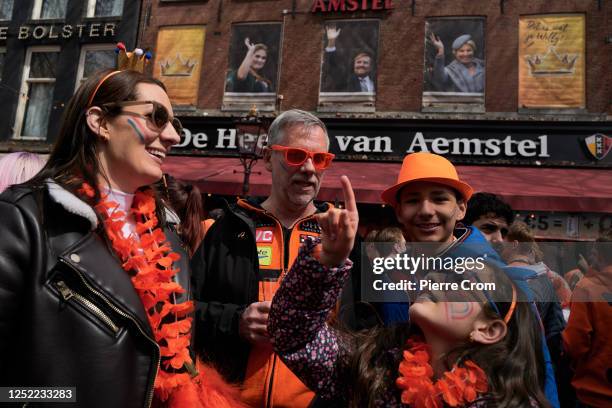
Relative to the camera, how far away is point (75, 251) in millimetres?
1293

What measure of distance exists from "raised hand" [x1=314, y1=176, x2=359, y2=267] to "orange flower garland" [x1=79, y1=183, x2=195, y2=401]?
24.5 inches

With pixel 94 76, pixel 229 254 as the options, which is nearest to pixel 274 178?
pixel 229 254

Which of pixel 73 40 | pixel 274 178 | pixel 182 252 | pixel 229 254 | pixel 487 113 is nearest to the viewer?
pixel 182 252

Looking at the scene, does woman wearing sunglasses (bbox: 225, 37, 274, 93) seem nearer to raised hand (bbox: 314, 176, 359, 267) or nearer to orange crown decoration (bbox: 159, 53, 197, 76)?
orange crown decoration (bbox: 159, 53, 197, 76)

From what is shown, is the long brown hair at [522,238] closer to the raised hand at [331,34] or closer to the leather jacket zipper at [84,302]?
the leather jacket zipper at [84,302]

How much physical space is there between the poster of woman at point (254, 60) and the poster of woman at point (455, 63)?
3521 millimetres

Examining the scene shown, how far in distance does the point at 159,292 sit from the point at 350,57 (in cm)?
957

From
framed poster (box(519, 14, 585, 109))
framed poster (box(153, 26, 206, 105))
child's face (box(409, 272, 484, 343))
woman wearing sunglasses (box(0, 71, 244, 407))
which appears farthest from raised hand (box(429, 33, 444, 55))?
child's face (box(409, 272, 484, 343))

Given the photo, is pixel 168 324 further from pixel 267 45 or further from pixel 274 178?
pixel 267 45

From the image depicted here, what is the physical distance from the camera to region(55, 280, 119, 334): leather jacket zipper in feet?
4.06

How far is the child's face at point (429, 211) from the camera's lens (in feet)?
6.14

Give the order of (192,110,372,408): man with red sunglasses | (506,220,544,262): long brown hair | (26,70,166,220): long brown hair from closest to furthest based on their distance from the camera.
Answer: (26,70,166,220): long brown hair < (192,110,372,408): man with red sunglasses < (506,220,544,262): long brown hair

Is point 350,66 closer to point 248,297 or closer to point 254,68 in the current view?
point 254,68

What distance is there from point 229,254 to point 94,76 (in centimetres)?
91
